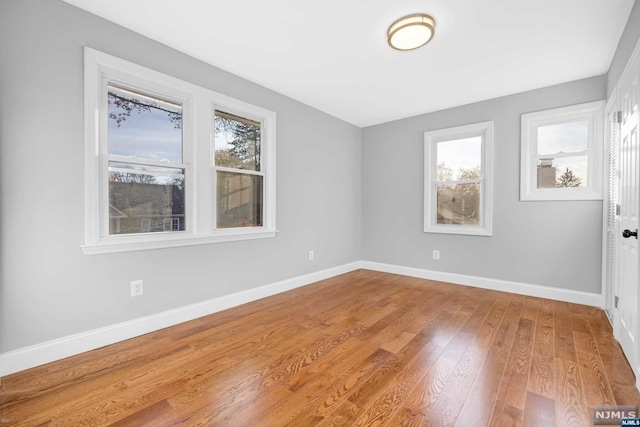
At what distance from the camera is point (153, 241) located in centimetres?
245

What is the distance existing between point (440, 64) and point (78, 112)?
127 inches

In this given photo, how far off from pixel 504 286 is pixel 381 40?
3312 millimetres

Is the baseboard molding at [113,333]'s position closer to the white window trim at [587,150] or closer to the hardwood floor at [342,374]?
the hardwood floor at [342,374]

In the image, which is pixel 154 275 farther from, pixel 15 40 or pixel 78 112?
pixel 15 40

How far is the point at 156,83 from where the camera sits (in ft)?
8.18

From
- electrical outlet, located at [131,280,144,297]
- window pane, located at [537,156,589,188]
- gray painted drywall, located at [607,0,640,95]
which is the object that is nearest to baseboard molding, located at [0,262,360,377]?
electrical outlet, located at [131,280,144,297]

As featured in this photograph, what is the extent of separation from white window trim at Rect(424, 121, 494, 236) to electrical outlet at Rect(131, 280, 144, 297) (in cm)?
372

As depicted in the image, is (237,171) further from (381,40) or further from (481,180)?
(481,180)

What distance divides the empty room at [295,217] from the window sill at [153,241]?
2 cm

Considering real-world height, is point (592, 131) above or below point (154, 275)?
above

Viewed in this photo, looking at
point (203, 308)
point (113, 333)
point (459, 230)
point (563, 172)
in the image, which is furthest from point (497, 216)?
point (113, 333)

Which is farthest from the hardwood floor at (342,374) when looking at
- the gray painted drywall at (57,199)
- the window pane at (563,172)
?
the window pane at (563,172)

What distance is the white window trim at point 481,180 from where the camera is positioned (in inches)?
148

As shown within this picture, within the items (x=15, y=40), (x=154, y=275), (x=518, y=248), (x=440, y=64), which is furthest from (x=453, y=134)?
(x=15, y=40)
